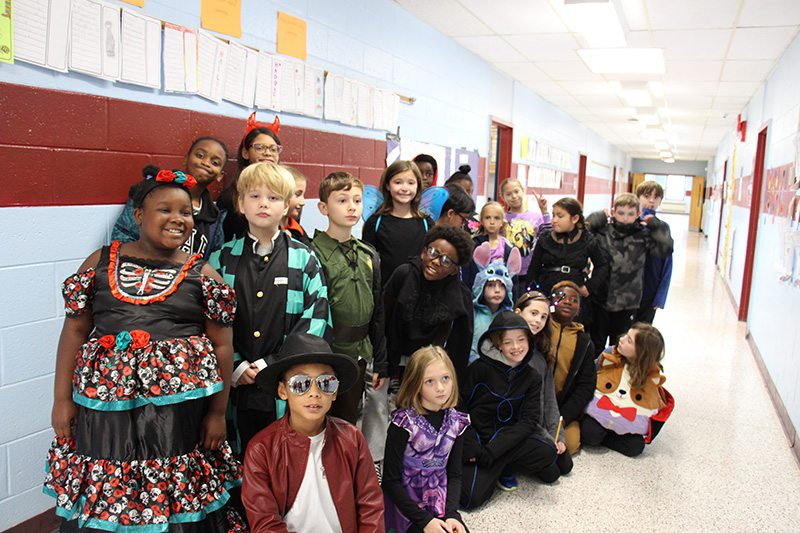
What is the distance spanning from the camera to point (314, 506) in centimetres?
162

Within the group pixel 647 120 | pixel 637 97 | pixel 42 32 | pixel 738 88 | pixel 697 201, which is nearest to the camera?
pixel 42 32

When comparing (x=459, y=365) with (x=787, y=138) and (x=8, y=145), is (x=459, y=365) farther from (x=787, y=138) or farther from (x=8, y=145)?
(x=787, y=138)

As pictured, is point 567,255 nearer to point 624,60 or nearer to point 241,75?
point 241,75

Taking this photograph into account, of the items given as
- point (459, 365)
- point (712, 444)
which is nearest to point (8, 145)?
point (459, 365)

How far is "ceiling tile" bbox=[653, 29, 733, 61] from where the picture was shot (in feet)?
14.7

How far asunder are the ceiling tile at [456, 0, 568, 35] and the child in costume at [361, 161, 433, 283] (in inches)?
73.2

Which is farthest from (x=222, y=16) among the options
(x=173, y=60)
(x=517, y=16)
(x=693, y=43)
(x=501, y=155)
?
(x=501, y=155)

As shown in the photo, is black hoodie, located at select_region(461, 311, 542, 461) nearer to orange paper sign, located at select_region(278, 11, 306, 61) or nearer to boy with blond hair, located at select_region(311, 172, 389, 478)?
boy with blond hair, located at select_region(311, 172, 389, 478)

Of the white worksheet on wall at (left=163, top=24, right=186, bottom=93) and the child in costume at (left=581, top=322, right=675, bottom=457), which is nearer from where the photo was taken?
the white worksheet on wall at (left=163, top=24, right=186, bottom=93)

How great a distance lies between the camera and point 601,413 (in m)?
2.88

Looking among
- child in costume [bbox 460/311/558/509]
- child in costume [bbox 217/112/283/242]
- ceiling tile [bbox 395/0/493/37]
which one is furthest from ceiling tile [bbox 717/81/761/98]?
child in costume [bbox 217/112/283/242]

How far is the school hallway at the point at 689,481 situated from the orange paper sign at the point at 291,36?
2.42 m

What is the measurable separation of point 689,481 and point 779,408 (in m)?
1.30

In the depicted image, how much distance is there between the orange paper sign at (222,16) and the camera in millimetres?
2416
